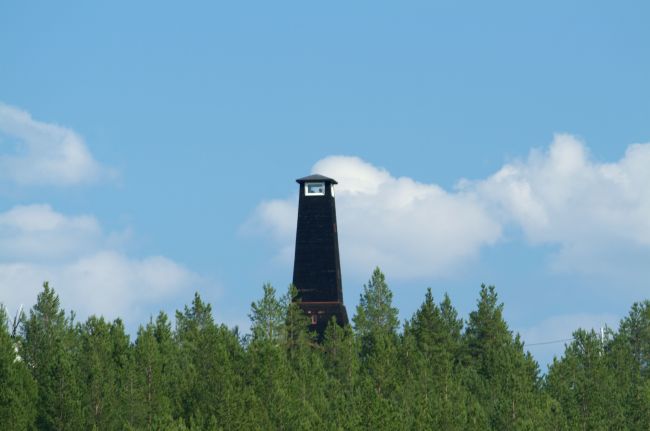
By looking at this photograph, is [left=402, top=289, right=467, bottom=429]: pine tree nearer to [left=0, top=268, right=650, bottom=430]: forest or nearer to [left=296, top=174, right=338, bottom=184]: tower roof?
[left=0, top=268, right=650, bottom=430]: forest

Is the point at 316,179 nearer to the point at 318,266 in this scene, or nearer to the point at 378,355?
the point at 318,266

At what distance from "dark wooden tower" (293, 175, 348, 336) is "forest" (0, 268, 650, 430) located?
229 cm

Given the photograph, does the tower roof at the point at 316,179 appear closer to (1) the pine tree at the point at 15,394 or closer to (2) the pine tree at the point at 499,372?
(2) the pine tree at the point at 499,372

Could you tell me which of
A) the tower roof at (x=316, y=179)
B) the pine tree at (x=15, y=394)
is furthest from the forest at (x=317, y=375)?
the tower roof at (x=316, y=179)

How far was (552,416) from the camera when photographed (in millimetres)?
94500

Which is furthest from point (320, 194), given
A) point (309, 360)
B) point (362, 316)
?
point (309, 360)

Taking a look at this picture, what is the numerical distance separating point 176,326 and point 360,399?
4255 cm

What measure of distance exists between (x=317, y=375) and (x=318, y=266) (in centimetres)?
2461

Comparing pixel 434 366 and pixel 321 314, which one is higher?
pixel 321 314

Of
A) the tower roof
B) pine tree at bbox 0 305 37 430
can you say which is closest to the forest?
pine tree at bbox 0 305 37 430

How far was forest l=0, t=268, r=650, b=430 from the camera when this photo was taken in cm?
8562

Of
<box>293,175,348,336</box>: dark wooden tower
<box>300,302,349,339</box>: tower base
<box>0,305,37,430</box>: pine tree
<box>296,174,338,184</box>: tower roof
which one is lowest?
<box>0,305,37,430</box>: pine tree

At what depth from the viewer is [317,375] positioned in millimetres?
103375

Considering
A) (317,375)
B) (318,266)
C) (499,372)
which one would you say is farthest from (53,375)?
(318,266)
